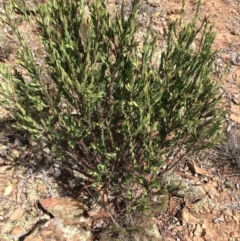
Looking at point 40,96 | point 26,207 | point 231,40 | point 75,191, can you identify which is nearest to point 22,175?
point 26,207

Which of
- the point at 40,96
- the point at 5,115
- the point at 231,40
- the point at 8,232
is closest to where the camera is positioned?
the point at 40,96

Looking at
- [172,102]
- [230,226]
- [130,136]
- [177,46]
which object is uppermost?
[177,46]

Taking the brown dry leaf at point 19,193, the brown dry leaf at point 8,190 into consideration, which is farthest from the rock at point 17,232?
the brown dry leaf at point 8,190

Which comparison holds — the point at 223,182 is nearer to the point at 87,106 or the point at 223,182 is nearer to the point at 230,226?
the point at 230,226

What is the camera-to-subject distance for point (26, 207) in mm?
3650

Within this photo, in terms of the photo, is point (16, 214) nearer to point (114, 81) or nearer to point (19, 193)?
point (19, 193)

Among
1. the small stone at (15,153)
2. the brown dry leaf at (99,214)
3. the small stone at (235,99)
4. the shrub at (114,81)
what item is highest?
the shrub at (114,81)

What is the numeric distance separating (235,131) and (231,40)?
1.92 m

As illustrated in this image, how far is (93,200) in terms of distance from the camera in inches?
145

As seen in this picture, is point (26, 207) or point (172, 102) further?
point (26, 207)

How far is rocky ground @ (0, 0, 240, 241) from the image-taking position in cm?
346

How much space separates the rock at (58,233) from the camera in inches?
130

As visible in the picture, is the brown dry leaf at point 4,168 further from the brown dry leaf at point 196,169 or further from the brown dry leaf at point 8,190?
the brown dry leaf at point 196,169

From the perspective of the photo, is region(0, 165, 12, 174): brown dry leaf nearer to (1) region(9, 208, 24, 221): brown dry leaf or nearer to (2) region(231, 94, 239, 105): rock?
(1) region(9, 208, 24, 221): brown dry leaf
